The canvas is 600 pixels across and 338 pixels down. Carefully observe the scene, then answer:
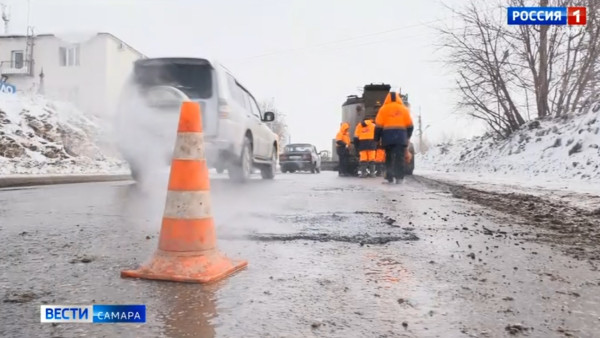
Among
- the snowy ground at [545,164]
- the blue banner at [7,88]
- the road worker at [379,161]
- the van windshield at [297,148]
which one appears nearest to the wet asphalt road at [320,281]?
the snowy ground at [545,164]

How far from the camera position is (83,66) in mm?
9523

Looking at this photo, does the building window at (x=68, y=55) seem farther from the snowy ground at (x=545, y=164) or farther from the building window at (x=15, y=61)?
the snowy ground at (x=545, y=164)

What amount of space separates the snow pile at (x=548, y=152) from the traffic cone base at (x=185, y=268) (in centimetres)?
1090

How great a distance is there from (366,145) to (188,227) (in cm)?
1206

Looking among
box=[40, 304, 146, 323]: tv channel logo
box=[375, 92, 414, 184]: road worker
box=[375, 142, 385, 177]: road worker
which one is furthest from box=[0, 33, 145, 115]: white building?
box=[375, 142, 385, 177]: road worker

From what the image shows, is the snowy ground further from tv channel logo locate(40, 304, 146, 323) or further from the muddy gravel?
tv channel logo locate(40, 304, 146, 323)

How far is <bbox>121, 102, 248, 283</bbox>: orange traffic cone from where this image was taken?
9.18 ft

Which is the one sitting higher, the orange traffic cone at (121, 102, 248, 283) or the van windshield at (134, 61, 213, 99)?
the van windshield at (134, 61, 213, 99)

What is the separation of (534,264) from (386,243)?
41.1 inches

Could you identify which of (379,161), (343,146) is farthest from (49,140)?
(379,161)

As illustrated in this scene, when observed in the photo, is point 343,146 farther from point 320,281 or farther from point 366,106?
point 320,281

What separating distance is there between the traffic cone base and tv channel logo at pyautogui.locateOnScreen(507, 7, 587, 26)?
18.7 metres

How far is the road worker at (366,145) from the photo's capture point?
14505mm

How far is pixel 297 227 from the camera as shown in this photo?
4559 mm
